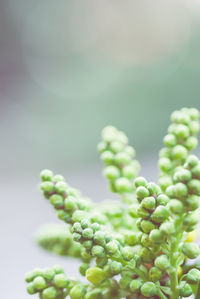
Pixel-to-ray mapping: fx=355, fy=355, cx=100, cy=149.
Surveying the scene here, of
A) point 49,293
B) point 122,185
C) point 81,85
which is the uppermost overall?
point 81,85

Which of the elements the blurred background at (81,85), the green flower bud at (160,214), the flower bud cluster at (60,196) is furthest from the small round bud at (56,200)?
the blurred background at (81,85)

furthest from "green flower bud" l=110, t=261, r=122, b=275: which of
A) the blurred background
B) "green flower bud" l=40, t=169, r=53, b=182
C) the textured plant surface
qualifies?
the blurred background

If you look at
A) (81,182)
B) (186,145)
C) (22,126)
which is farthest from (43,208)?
(186,145)

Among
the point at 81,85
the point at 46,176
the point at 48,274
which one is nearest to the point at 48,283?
the point at 48,274

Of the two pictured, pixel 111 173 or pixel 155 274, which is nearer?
pixel 155 274

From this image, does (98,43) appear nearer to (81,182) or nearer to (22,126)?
(22,126)

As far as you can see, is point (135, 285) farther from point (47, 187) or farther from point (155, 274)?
point (47, 187)

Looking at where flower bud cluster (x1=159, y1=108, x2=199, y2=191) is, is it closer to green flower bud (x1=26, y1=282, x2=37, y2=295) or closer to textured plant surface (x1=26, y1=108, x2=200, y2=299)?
textured plant surface (x1=26, y1=108, x2=200, y2=299)
